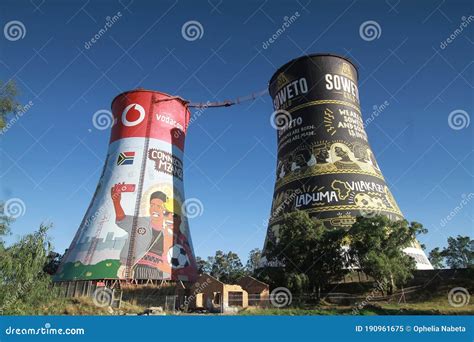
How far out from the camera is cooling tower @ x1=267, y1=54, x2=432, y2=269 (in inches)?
1150

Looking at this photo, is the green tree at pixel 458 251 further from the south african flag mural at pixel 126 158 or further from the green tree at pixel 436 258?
the south african flag mural at pixel 126 158

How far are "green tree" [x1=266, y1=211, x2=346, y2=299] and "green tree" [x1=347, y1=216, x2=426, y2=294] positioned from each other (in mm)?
1122

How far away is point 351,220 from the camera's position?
92.6 feet

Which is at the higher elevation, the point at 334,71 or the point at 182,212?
the point at 334,71

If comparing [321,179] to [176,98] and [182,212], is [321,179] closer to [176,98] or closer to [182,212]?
[182,212]

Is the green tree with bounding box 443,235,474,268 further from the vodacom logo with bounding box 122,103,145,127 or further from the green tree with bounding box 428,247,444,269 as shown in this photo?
the vodacom logo with bounding box 122,103,145,127

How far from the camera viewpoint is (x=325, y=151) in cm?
3155

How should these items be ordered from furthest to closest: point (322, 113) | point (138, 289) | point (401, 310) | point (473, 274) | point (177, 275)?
point (322, 113) → point (177, 275) → point (138, 289) → point (473, 274) → point (401, 310)

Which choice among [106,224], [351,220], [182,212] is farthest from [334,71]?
[106,224]

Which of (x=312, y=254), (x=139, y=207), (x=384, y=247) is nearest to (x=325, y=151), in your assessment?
(x=312, y=254)

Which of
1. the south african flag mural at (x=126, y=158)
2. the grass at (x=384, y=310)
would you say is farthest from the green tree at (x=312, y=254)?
the south african flag mural at (x=126, y=158)

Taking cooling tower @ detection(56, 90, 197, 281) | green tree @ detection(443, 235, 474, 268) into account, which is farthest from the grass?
green tree @ detection(443, 235, 474, 268)

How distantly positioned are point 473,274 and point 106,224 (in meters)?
26.6

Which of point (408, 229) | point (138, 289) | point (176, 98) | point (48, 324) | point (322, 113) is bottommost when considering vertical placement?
point (48, 324)
